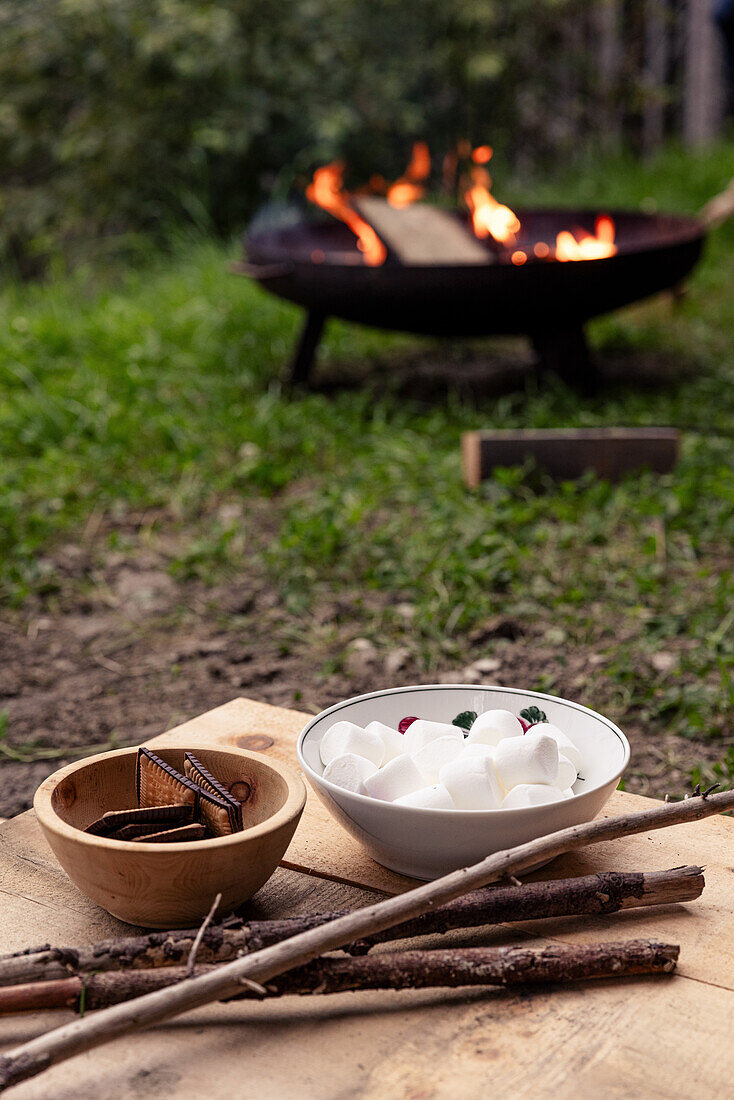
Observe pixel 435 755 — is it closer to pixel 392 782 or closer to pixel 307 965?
pixel 392 782

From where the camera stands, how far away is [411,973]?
882 millimetres

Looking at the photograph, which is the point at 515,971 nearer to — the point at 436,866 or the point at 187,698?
the point at 436,866

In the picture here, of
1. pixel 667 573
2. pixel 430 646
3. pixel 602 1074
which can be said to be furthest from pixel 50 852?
pixel 667 573

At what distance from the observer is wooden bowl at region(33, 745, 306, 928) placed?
0.91m

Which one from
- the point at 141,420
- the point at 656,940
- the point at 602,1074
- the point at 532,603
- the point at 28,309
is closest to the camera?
the point at 602,1074

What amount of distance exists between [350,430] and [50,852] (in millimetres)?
2470

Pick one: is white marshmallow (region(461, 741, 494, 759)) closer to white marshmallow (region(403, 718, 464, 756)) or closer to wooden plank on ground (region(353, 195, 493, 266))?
white marshmallow (region(403, 718, 464, 756))

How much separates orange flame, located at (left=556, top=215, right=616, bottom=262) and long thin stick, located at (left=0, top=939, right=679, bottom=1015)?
10.7ft

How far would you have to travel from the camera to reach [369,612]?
8.12ft

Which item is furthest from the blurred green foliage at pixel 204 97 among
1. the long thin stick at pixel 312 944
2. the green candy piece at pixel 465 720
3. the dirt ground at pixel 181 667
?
the long thin stick at pixel 312 944

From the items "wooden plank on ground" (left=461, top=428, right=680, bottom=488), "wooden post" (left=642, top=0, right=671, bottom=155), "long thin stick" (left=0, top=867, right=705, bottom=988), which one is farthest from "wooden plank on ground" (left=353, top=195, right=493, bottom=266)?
"wooden post" (left=642, top=0, right=671, bottom=155)

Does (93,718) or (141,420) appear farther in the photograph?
(141,420)

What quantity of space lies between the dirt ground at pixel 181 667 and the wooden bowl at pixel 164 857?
0.98 meters

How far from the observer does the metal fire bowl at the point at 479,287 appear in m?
3.41
